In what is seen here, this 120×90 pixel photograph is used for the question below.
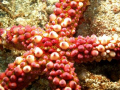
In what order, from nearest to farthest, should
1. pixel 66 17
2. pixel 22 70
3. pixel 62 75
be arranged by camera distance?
pixel 62 75, pixel 22 70, pixel 66 17

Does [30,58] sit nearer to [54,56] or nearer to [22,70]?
[22,70]

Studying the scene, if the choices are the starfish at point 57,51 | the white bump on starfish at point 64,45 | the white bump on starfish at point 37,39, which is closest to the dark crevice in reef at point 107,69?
the starfish at point 57,51

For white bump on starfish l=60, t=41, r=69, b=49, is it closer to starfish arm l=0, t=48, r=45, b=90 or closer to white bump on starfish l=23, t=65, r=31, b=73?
starfish arm l=0, t=48, r=45, b=90

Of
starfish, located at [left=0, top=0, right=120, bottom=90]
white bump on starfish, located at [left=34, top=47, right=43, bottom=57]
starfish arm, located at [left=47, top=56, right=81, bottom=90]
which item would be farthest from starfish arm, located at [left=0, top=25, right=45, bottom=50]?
starfish arm, located at [left=47, top=56, right=81, bottom=90]

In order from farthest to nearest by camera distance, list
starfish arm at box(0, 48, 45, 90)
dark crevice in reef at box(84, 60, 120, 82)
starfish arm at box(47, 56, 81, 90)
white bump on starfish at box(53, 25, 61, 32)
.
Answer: dark crevice in reef at box(84, 60, 120, 82) → white bump on starfish at box(53, 25, 61, 32) → starfish arm at box(0, 48, 45, 90) → starfish arm at box(47, 56, 81, 90)

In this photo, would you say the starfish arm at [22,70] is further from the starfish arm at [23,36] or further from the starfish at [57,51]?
the starfish arm at [23,36]

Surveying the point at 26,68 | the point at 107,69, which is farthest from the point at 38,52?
the point at 107,69

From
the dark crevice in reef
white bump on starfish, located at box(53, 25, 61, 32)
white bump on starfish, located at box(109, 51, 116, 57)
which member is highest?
white bump on starfish, located at box(53, 25, 61, 32)
